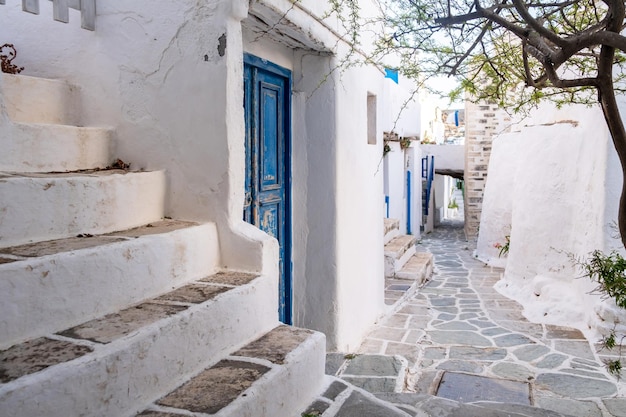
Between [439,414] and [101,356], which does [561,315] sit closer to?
[439,414]

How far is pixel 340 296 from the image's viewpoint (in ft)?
16.6

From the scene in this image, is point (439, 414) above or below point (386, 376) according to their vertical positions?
above

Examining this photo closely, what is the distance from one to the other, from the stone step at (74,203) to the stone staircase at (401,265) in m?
5.35

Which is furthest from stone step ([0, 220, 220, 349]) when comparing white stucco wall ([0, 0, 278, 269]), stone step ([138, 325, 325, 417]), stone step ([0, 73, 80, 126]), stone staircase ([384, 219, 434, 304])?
stone staircase ([384, 219, 434, 304])

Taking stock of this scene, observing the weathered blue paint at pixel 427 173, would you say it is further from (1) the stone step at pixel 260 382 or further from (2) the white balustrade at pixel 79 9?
(1) the stone step at pixel 260 382

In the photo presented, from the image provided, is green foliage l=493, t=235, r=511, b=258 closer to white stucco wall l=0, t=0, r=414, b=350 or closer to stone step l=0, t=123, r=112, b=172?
white stucco wall l=0, t=0, r=414, b=350

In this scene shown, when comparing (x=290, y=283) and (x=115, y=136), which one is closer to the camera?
(x=115, y=136)

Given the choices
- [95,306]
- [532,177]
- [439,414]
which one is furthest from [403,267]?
[95,306]

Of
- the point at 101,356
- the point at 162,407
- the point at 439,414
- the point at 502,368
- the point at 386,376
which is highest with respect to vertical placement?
the point at 101,356

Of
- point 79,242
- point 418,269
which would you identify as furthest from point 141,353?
point 418,269

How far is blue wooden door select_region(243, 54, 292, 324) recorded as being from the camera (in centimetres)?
415

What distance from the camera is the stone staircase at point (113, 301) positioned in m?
1.79

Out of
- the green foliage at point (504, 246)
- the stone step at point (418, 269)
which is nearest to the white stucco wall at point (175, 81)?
the stone step at point (418, 269)

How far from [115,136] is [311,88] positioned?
2087 millimetres
